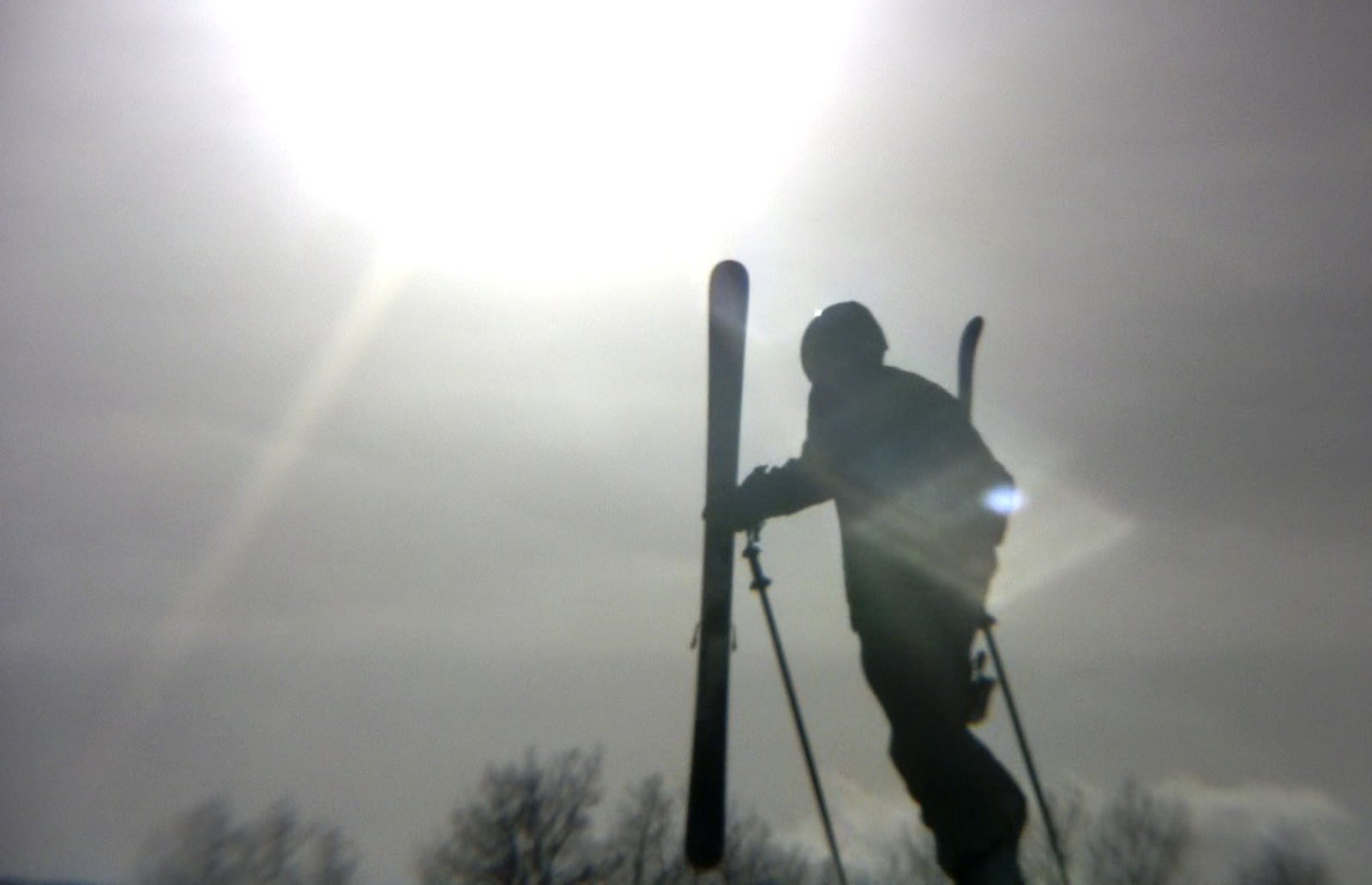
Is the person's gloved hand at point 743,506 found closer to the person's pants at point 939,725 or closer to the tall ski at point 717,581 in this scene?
the tall ski at point 717,581

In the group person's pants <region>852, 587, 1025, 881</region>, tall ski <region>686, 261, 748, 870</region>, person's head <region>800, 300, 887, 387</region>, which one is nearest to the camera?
person's pants <region>852, 587, 1025, 881</region>

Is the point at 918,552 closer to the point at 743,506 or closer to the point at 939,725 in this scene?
the point at 939,725

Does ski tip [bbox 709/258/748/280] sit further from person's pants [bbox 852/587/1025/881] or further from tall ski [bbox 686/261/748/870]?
person's pants [bbox 852/587/1025/881]

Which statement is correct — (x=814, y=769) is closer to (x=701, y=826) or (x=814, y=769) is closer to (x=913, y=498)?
(x=701, y=826)

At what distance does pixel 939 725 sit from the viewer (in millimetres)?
6027

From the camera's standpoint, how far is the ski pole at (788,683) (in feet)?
20.3

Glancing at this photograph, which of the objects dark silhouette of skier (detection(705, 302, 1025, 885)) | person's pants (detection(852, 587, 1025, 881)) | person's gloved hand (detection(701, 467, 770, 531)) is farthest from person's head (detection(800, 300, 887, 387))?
person's pants (detection(852, 587, 1025, 881))

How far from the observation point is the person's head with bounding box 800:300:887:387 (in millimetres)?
6719

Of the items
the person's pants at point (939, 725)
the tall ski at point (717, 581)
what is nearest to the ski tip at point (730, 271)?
the tall ski at point (717, 581)

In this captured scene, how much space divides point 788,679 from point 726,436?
1.30 m

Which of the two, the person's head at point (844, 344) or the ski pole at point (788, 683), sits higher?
the person's head at point (844, 344)

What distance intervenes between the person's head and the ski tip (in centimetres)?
86

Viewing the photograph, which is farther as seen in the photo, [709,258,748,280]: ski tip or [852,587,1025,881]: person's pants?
[709,258,748,280]: ski tip

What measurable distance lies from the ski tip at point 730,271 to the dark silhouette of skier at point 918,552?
91cm
